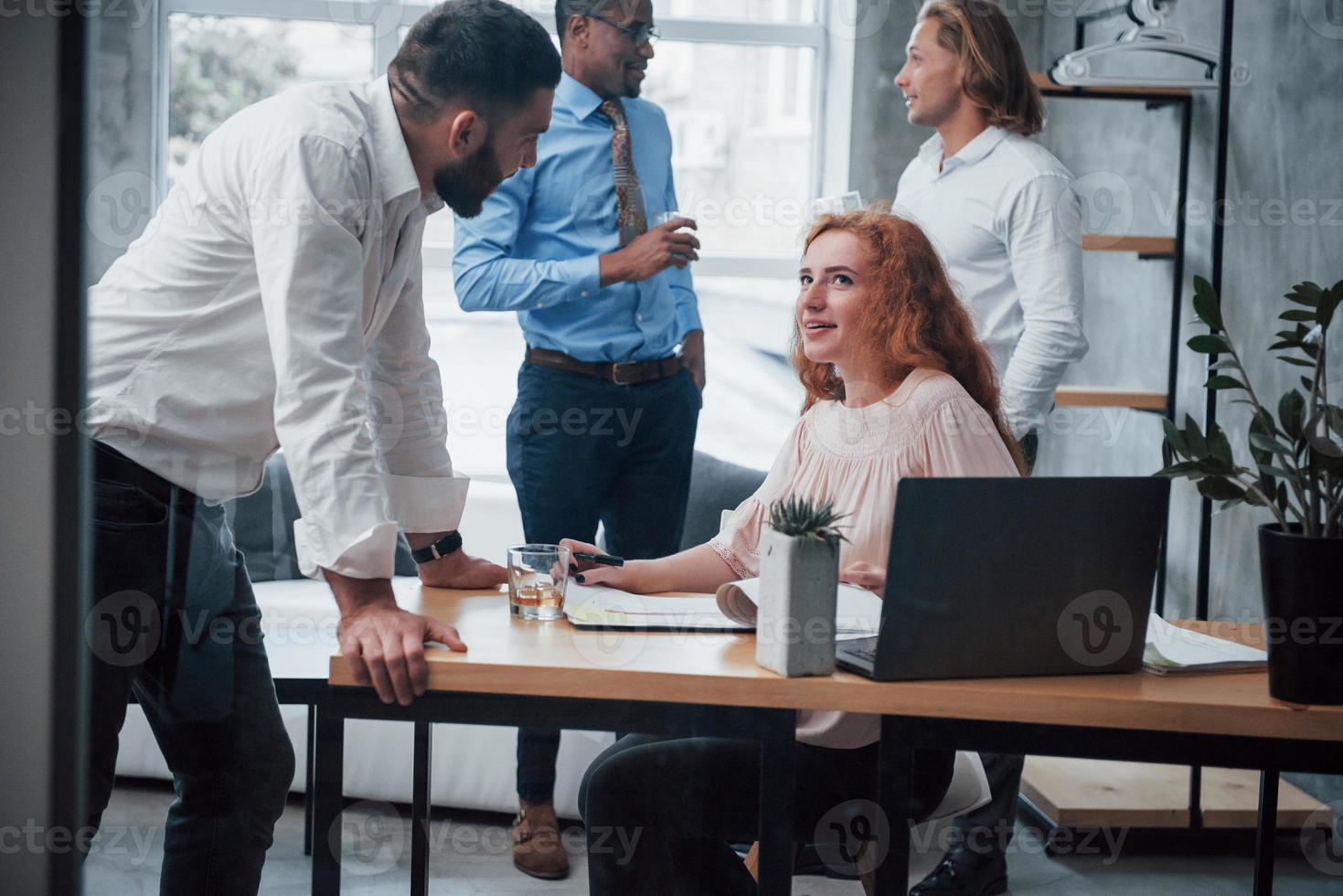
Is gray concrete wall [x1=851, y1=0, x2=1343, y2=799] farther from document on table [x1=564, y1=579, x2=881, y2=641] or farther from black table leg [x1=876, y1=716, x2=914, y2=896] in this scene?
black table leg [x1=876, y1=716, x2=914, y2=896]

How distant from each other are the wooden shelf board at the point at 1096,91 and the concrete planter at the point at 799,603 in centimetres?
210

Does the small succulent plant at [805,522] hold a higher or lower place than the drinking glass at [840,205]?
lower

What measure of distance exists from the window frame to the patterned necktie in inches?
57.0

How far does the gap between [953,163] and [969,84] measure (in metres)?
0.16

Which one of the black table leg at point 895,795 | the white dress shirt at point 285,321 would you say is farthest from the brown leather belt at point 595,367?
the black table leg at point 895,795

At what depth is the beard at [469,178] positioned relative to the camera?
Answer: 1.49 meters

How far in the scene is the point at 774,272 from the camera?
407cm

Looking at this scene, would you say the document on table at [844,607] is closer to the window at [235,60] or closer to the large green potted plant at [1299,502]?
the large green potted plant at [1299,502]

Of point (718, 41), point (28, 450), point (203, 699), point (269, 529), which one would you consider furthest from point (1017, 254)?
point (28, 450)

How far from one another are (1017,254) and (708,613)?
1.29 m

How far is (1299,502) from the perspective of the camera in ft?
3.67

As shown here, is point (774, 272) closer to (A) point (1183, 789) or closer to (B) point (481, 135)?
(A) point (1183, 789)

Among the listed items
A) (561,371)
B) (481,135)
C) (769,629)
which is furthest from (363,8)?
(769,629)

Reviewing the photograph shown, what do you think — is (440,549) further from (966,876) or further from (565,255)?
(966,876)
